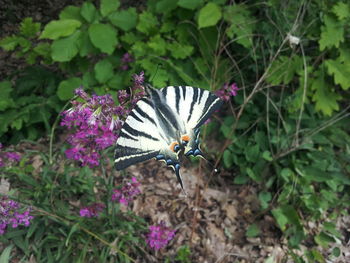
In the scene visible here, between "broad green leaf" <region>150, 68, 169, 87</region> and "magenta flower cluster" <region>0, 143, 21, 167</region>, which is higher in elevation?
"broad green leaf" <region>150, 68, 169, 87</region>

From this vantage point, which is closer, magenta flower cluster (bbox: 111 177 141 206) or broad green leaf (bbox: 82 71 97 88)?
magenta flower cluster (bbox: 111 177 141 206)

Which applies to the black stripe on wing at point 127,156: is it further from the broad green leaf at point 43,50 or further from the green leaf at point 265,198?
the broad green leaf at point 43,50

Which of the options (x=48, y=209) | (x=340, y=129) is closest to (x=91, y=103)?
(x=48, y=209)

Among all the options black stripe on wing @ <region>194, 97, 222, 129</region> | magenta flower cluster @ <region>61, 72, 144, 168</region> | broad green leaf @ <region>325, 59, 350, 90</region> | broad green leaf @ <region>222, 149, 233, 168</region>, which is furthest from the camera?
broad green leaf @ <region>222, 149, 233, 168</region>

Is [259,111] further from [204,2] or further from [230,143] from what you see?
[204,2]

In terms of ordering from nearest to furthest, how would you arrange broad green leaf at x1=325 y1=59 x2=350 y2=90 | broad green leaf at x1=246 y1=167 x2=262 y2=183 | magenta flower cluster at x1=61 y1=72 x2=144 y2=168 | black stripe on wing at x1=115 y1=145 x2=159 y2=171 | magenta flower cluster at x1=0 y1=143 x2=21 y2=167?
1. black stripe on wing at x1=115 y1=145 x2=159 y2=171
2. magenta flower cluster at x1=61 y1=72 x2=144 y2=168
3. magenta flower cluster at x1=0 y1=143 x2=21 y2=167
4. broad green leaf at x1=325 y1=59 x2=350 y2=90
5. broad green leaf at x1=246 y1=167 x2=262 y2=183

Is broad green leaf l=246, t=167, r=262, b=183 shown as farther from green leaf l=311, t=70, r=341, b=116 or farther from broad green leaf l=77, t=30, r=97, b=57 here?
broad green leaf l=77, t=30, r=97, b=57

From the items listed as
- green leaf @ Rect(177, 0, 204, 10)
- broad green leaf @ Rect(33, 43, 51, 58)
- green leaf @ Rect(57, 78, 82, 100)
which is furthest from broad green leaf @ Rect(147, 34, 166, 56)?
broad green leaf @ Rect(33, 43, 51, 58)
